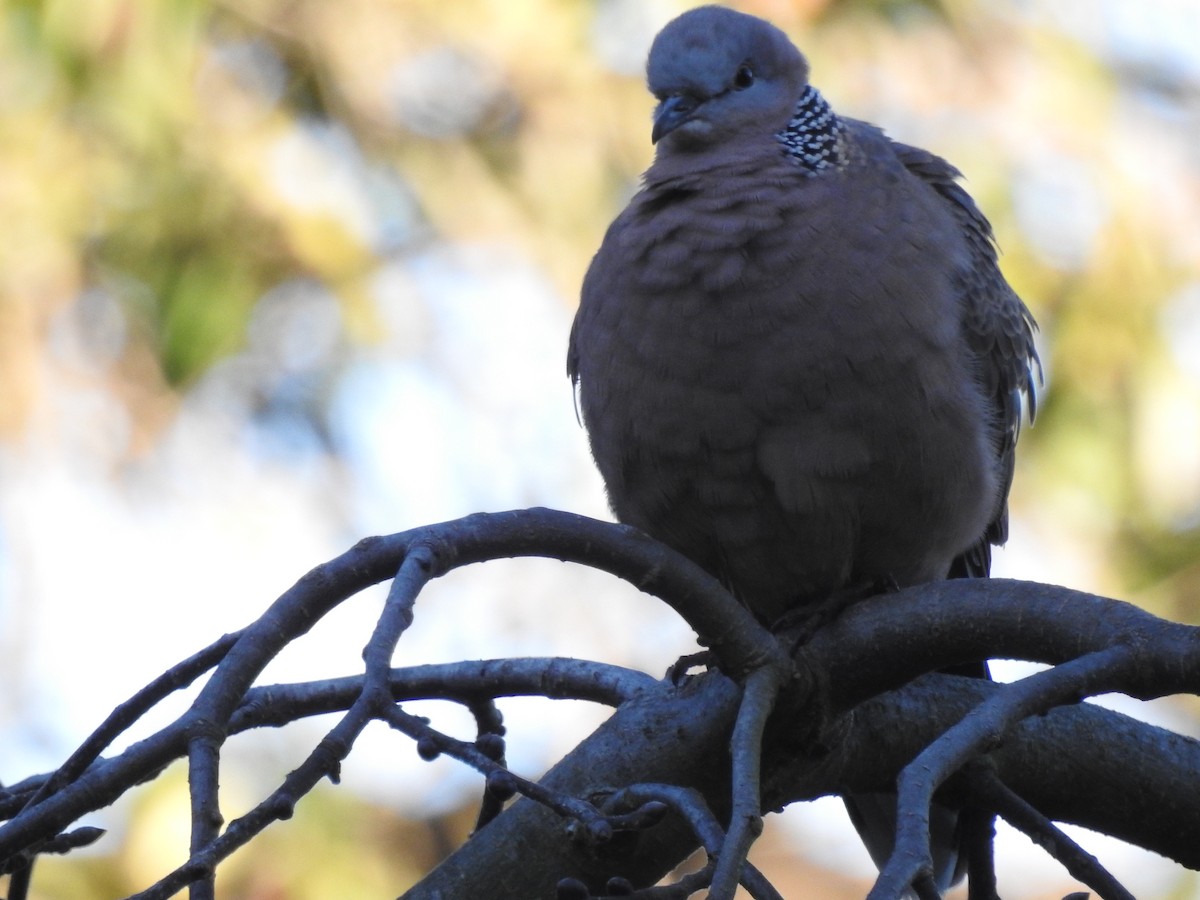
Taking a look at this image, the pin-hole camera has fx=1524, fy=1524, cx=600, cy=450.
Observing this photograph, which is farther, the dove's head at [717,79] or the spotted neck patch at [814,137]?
the dove's head at [717,79]

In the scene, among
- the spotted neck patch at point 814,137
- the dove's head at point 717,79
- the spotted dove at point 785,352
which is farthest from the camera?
the dove's head at point 717,79

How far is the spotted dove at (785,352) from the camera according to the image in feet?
9.19

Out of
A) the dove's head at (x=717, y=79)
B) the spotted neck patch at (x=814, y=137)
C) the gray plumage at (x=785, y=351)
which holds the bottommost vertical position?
the gray plumage at (x=785, y=351)

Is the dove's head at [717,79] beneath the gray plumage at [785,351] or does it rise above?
above

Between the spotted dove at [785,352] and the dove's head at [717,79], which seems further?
the dove's head at [717,79]

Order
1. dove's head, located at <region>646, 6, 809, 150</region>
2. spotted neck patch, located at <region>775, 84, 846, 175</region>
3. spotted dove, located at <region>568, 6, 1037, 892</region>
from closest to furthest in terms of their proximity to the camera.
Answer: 1. spotted dove, located at <region>568, 6, 1037, 892</region>
2. spotted neck patch, located at <region>775, 84, 846, 175</region>
3. dove's head, located at <region>646, 6, 809, 150</region>

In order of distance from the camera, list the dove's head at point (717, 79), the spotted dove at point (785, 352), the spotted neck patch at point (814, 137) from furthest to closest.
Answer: the dove's head at point (717, 79), the spotted neck patch at point (814, 137), the spotted dove at point (785, 352)

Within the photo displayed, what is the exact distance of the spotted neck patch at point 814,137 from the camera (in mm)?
3100

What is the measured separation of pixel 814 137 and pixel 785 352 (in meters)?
0.64

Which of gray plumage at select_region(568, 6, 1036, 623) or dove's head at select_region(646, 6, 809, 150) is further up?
dove's head at select_region(646, 6, 809, 150)

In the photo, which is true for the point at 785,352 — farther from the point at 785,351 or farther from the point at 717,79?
the point at 717,79

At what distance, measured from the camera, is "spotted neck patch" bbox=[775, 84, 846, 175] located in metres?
3.10

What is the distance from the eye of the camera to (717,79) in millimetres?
3242

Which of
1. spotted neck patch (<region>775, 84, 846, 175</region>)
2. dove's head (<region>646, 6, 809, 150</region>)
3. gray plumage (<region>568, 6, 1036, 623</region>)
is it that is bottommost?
gray plumage (<region>568, 6, 1036, 623</region>)
